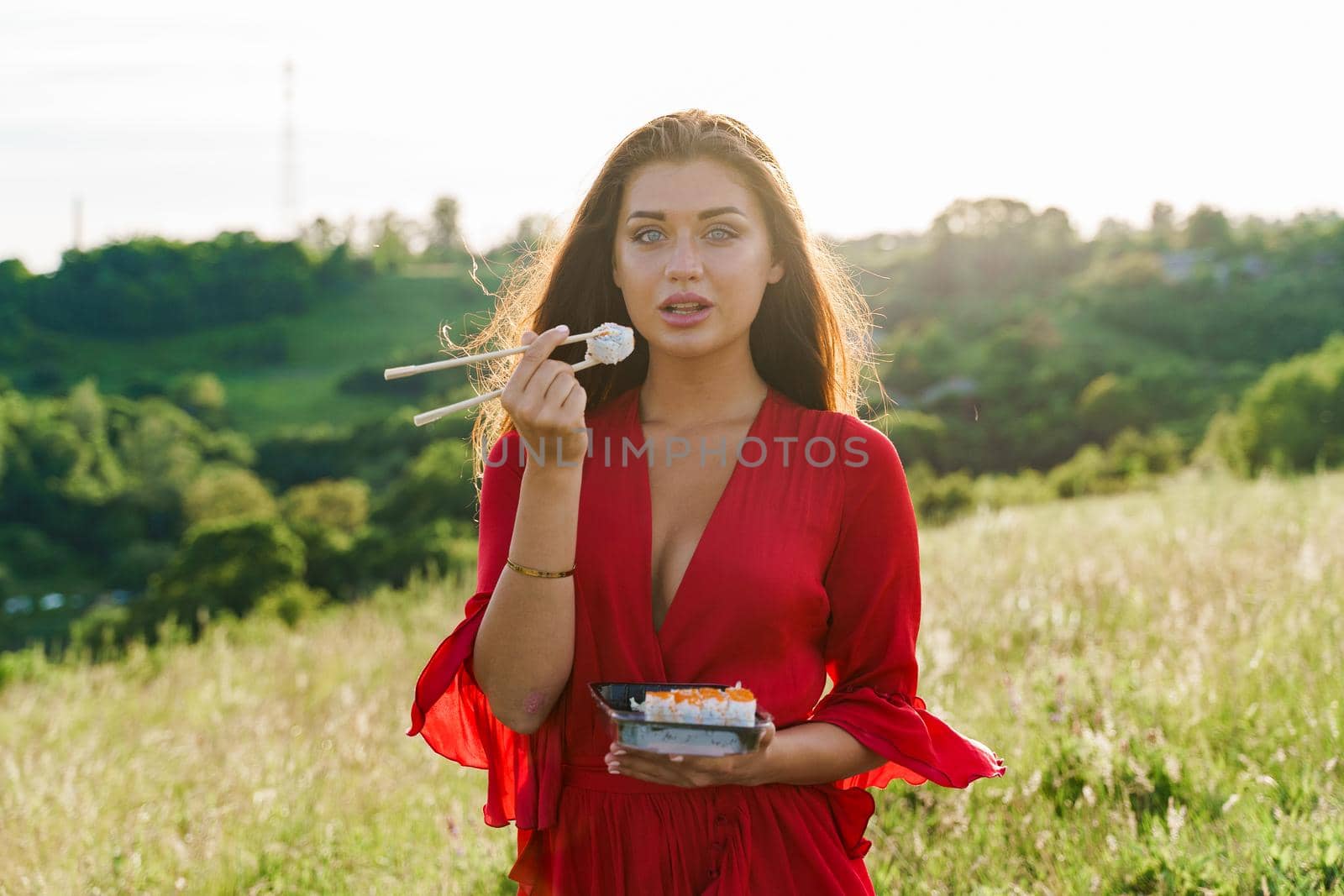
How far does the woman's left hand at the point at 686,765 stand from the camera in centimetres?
174

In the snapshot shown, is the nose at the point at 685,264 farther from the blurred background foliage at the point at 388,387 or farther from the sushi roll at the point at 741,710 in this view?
the blurred background foliage at the point at 388,387

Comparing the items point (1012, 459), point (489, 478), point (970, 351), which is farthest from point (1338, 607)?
point (970, 351)

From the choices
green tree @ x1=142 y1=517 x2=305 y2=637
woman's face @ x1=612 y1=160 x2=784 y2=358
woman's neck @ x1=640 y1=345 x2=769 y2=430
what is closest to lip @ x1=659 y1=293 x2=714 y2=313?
woman's face @ x1=612 y1=160 x2=784 y2=358

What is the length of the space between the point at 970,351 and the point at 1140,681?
227 feet

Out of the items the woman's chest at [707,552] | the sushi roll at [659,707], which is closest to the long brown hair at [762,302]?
the woman's chest at [707,552]

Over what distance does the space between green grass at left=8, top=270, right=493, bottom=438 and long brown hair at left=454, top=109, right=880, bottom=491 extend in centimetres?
8590

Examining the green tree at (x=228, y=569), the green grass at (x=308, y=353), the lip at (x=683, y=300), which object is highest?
the lip at (x=683, y=300)

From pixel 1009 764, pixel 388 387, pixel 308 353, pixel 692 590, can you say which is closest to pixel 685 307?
pixel 692 590

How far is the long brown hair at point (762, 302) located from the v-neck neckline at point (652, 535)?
194 millimetres

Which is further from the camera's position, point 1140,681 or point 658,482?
point 1140,681

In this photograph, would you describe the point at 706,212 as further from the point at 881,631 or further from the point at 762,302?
the point at 881,631

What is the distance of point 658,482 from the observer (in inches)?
88.3

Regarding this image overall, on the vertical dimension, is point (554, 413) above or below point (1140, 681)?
above

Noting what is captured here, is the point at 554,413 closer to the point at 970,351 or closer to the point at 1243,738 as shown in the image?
the point at 1243,738
